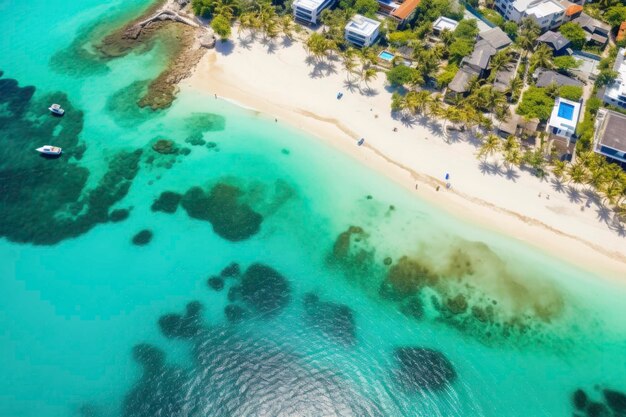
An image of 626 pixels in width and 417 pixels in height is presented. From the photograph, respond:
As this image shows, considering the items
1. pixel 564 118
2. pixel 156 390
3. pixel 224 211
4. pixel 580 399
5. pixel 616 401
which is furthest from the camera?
pixel 564 118

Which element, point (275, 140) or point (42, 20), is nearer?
point (275, 140)

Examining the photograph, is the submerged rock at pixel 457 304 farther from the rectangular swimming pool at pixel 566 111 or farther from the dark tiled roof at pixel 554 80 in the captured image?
the dark tiled roof at pixel 554 80

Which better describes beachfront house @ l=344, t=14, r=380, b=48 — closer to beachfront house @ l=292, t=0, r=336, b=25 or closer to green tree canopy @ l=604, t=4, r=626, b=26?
beachfront house @ l=292, t=0, r=336, b=25

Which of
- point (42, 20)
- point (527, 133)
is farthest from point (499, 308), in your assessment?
point (42, 20)

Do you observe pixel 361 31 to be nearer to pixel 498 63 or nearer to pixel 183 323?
pixel 498 63

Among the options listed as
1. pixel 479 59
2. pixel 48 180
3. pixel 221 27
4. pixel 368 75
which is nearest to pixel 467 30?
pixel 479 59

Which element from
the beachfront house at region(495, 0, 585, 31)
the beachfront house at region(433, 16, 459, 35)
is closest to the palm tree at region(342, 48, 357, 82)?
the beachfront house at region(433, 16, 459, 35)

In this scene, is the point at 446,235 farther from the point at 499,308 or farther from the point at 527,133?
the point at 527,133

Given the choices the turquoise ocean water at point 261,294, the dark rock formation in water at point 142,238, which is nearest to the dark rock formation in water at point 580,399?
the turquoise ocean water at point 261,294
